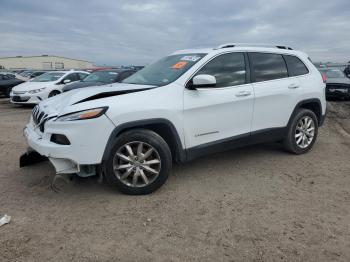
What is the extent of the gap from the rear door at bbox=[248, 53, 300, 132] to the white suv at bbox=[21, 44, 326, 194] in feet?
0.05

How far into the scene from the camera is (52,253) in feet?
9.07

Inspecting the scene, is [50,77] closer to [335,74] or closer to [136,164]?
[136,164]

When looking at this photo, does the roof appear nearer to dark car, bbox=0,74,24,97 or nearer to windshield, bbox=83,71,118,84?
windshield, bbox=83,71,118,84

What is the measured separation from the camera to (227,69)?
177 inches

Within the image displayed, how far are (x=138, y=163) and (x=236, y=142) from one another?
1.54m

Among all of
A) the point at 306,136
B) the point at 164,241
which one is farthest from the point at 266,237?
the point at 306,136

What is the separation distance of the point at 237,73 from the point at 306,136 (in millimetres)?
1914

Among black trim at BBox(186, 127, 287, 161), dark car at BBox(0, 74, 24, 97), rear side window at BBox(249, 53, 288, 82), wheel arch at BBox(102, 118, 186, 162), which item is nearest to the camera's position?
wheel arch at BBox(102, 118, 186, 162)

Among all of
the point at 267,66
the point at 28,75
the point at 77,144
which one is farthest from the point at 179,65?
the point at 28,75

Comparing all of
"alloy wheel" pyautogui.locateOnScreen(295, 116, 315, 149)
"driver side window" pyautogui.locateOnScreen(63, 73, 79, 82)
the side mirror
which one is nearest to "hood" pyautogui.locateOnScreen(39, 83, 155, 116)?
the side mirror

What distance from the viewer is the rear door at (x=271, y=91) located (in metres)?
4.73

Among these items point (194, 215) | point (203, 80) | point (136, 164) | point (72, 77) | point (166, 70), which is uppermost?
point (166, 70)

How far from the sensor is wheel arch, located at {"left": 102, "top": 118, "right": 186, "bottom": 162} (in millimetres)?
3557

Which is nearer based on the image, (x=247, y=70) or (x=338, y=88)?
(x=247, y=70)
